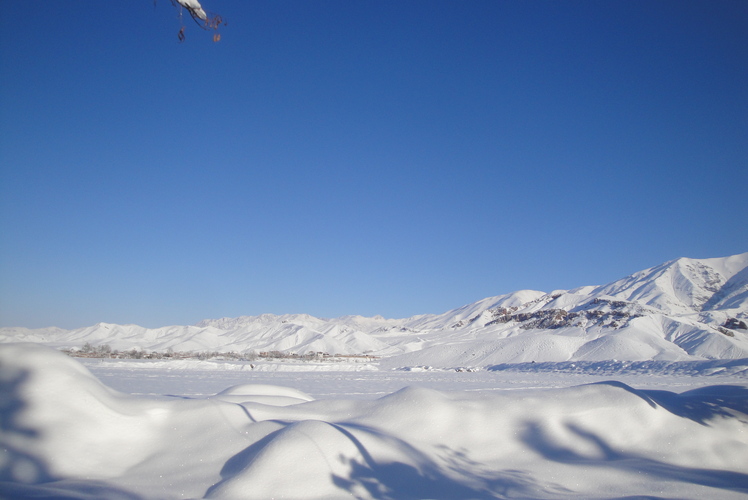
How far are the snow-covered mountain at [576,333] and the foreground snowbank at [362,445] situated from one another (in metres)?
8.00

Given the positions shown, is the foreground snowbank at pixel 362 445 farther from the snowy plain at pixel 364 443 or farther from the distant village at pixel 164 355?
the distant village at pixel 164 355

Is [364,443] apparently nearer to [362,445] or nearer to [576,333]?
[362,445]

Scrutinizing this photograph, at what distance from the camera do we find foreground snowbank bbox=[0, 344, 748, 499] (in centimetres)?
428

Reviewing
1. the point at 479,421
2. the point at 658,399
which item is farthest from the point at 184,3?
the point at 658,399

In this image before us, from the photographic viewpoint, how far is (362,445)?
4902mm

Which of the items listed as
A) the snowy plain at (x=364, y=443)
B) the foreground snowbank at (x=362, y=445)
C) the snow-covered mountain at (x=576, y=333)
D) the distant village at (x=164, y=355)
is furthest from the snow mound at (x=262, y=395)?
the distant village at (x=164, y=355)

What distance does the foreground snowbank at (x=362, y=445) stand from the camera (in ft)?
14.0

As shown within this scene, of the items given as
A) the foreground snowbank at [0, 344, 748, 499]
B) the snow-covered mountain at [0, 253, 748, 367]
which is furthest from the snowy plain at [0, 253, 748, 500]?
the snow-covered mountain at [0, 253, 748, 367]

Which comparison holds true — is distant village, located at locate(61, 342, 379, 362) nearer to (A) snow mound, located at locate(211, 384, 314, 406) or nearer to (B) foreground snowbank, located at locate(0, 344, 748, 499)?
(A) snow mound, located at locate(211, 384, 314, 406)

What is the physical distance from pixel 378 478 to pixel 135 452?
2769mm

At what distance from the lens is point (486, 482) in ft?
15.9

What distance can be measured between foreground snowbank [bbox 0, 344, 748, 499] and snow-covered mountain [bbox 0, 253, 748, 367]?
8.00 meters

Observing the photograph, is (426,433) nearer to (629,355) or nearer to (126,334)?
(629,355)

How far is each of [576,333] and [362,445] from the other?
194 feet
